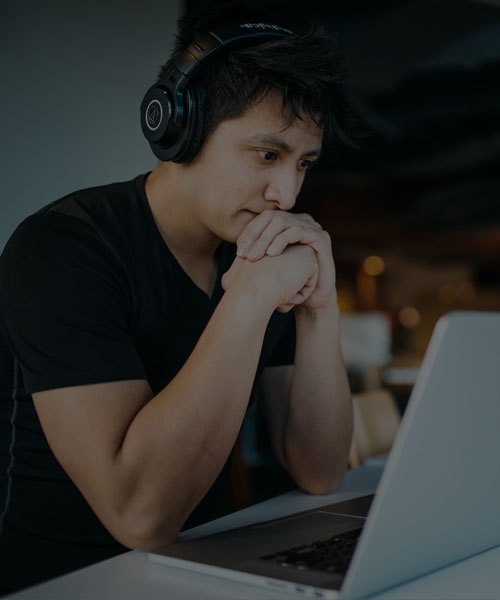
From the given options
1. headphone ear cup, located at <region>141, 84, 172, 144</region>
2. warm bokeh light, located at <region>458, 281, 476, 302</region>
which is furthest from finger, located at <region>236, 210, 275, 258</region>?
warm bokeh light, located at <region>458, 281, 476, 302</region>

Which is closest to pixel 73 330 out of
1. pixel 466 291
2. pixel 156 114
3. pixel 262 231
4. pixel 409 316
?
pixel 262 231

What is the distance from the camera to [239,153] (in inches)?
43.4

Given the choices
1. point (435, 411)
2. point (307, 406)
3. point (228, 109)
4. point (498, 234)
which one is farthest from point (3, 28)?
point (498, 234)

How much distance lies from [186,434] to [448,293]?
45.0 ft

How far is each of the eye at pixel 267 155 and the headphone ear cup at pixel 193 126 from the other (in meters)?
0.12

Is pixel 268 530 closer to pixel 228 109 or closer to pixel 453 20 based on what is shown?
pixel 228 109

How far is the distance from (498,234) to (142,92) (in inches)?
320

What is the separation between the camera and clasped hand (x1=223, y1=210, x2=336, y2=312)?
103 cm

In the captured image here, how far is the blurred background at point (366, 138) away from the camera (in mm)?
1697

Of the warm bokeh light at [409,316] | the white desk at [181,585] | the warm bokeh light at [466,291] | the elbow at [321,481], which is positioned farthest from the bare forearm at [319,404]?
the warm bokeh light at [466,291]

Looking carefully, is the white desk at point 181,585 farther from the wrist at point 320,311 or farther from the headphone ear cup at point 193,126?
the headphone ear cup at point 193,126

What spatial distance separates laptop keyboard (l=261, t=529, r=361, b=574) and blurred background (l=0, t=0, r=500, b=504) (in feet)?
2.82

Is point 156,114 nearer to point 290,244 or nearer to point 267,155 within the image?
point 267,155

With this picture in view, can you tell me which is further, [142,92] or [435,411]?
[142,92]
